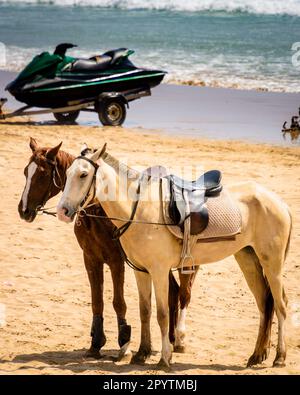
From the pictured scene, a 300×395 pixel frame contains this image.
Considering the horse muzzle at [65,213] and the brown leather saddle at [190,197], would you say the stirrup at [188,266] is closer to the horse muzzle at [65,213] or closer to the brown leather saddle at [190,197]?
the brown leather saddle at [190,197]

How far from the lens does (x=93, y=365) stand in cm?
746

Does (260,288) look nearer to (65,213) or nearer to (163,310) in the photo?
(163,310)

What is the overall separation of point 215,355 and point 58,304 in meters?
1.91

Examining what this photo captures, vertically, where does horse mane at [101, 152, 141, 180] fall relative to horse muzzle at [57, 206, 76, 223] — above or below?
above

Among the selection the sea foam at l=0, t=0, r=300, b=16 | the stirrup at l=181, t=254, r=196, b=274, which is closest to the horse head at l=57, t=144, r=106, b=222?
the stirrup at l=181, t=254, r=196, b=274

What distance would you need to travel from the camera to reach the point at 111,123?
58.9 ft

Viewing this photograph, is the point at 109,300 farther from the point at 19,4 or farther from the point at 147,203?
the point at 19,4

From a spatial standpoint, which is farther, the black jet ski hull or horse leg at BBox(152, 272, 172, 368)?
the black jet ski hull

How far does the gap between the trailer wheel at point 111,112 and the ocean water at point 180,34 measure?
6967 millimetres

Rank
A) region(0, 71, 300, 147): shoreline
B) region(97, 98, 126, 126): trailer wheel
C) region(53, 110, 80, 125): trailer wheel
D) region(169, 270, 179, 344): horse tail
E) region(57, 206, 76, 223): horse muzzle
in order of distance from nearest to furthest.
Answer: region(57, 206, 76, 223): horse muzzle < region(169, 270, 179, 344): horse tail < region(0, 71, 300, 147): shoreline < region(97, 98, 126, 126): trailer wheel < region(53, 110, 80, 125): trailer wheel

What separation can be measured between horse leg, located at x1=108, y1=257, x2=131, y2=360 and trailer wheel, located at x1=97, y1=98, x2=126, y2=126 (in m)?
10.5

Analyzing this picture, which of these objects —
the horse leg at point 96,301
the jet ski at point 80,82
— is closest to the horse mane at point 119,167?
the horse leg at point 96,301

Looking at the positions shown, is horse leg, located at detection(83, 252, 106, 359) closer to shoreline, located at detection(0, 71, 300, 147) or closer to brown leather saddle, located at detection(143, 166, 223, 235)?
brown leather saddle, located at detection(143, 166, 223, 235)

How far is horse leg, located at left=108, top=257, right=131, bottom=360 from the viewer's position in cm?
749
